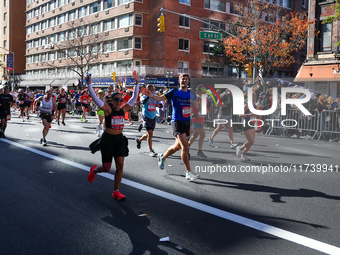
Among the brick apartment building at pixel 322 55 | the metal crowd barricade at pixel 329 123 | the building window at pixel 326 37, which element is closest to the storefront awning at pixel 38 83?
the brick apartment building at pixel 322 55

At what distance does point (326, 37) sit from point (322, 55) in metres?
1.40

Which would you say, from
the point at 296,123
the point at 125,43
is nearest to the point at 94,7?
the point at 125,43

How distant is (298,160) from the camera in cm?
1005

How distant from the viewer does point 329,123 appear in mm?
15312

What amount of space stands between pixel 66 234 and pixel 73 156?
581cm

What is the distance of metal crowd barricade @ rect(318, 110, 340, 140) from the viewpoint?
15.1 m

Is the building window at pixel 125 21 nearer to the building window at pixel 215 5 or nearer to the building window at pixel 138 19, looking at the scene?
the building window at pixel 138 19

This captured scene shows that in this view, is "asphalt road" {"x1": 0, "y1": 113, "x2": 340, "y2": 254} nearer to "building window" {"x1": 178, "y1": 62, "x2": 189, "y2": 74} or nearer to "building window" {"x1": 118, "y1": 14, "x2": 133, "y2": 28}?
"building window" {"x1": 178, "y1": 62, "x2": 189, "y2": 74}

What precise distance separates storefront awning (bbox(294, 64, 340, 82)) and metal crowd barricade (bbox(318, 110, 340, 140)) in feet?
43.7

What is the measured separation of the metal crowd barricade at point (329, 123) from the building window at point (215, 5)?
120 ft

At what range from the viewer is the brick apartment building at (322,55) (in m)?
27.8

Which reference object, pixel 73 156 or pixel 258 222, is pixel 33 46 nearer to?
pixel 73 156

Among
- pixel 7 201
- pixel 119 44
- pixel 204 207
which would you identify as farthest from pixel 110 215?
pixel 119 44

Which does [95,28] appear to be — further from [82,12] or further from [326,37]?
[326,37]
